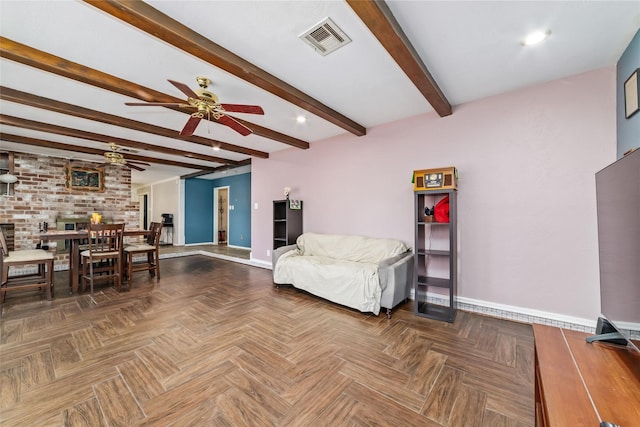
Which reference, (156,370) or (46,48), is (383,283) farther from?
(46,48)

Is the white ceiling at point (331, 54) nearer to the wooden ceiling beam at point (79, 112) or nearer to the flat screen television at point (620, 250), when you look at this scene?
the wooden ceiling beam at point (79, 112)

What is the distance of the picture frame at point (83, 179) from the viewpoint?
5.59m

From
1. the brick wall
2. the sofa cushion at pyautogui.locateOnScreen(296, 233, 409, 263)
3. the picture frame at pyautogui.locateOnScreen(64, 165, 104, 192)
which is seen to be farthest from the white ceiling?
the picture frame at pyautogui.locateOnScreen(64, 165, 104, 192)

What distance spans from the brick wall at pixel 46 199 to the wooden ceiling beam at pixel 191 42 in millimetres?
5915

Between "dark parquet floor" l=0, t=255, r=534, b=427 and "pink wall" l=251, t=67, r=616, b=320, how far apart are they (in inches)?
21.2

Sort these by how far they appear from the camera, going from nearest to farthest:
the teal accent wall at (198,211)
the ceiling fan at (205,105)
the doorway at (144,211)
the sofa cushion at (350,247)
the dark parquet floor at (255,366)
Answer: the dark parquet floor at (255,366) → the ceiling fan at (205,105) → the sofa cushion at (350,247) → the teal accent wall at (198,211) → the doorway at (144,211)

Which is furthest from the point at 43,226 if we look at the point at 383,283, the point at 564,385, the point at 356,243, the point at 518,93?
the point at 518,93

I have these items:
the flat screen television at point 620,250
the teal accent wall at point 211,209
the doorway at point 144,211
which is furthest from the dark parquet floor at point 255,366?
the doorway at point 144,211

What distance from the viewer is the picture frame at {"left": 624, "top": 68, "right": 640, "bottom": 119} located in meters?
1.83

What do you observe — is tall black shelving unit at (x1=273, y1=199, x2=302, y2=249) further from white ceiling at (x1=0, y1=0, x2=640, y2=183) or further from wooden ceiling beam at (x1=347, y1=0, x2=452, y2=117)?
wooden ceiling beam at (x1=347, y1=0, x2=452, y2=117)

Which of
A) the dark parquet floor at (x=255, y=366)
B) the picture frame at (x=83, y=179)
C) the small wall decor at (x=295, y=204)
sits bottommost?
the dark parquet floor at (x=255, y=366)

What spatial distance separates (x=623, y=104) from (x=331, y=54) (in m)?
2.53

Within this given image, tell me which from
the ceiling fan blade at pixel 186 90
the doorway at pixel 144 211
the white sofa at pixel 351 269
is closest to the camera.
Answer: the ceiling fan blade at pixel 186 90

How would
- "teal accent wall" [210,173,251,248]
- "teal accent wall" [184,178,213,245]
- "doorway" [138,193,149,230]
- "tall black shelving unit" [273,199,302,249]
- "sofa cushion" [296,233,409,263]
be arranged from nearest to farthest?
"sofa cushion" [296,233,409,263], "tall black shelving unit" [273,199,302,249], "teal accent wall" [210,173,251,248], "teal accent wall" [184,178,213,245], "doorway" [138,193,149,230]
